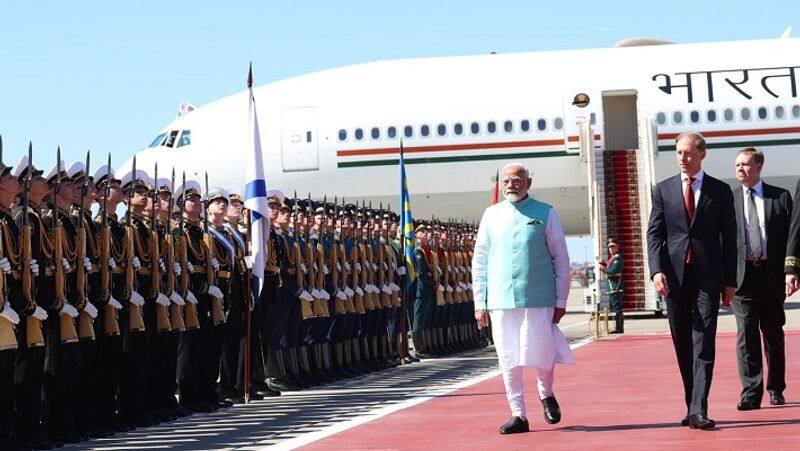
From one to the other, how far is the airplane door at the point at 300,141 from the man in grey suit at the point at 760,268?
1835cm

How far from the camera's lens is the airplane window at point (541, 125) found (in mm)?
27578

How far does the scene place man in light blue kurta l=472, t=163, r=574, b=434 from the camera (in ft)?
29.3

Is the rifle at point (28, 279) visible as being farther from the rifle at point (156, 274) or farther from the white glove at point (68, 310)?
the rifle at point (156, 274)

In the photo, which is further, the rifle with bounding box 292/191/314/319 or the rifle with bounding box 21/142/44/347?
the rifle with bounding box 292/191/314/319

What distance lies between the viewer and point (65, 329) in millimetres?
9086

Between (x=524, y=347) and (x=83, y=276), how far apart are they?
8.72 feet

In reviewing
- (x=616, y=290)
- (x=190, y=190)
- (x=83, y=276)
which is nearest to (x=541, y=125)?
(x=616, y=290)

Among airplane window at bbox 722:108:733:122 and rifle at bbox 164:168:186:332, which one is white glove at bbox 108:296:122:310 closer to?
rifle at bbox 164:168:186:332

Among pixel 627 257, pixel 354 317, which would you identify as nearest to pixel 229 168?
pixel 627 257

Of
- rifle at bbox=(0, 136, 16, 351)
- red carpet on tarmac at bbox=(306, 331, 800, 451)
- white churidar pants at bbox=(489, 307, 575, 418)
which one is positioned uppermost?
rifle at bbox=(0, 136, 16, 351)

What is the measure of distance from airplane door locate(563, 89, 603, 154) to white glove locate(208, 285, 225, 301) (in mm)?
16888

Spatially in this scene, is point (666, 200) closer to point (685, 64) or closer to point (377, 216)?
point (377, 216)

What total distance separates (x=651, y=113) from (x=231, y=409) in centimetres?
1764

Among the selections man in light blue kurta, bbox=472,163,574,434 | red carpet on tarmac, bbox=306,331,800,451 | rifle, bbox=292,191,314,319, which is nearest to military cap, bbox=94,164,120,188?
red carpet on tarmac, bbox=306,331,800,451
